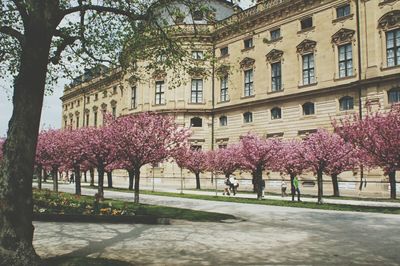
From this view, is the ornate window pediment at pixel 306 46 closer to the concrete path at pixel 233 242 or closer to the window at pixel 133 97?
the window at pixel 133 97

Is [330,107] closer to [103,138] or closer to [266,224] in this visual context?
[103,138]

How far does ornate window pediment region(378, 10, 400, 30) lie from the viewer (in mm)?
34438

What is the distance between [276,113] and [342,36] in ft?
34.2

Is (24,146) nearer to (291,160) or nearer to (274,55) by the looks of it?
(291,160)

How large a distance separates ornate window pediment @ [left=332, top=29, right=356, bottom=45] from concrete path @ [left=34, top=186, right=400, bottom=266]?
84.0ft

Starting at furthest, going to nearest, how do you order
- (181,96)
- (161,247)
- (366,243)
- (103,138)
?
(181,96)
(103,138)
(366,243)
(161,247)

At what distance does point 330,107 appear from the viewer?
3925cm

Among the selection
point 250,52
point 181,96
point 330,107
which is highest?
point 250,52

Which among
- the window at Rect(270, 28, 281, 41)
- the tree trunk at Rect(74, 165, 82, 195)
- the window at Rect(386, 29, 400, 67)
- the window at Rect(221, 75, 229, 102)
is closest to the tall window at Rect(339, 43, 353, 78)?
the window at Rect(386, 29, 400, 67)

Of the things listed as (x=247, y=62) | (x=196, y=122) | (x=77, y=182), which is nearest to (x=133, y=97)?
(x=196, y=122)

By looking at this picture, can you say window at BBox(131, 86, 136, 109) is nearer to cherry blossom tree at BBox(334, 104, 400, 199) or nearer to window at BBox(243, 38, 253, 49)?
window at BBox(243, 38, 253, 49)

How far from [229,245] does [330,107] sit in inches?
1225

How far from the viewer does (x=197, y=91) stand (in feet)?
177

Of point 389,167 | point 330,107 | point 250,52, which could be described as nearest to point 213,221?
point 389,167
